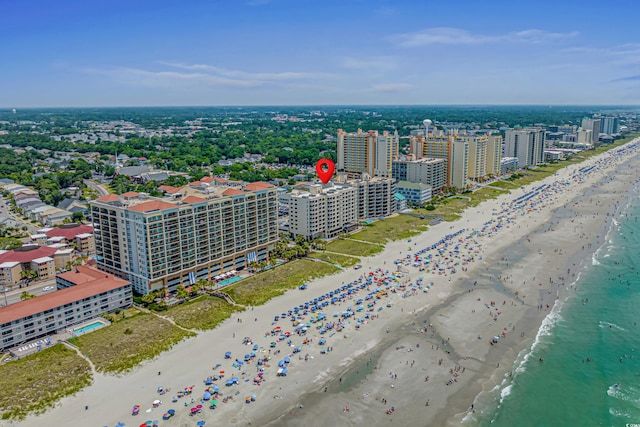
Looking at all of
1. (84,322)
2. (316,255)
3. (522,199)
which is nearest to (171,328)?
(84,322)

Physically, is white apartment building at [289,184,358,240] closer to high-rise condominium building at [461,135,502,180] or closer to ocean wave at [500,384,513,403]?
ocean wave at [500,384,513,403]

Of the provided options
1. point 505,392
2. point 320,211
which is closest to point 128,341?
point 505,392

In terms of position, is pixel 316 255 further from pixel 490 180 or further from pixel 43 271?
pixel 490 180

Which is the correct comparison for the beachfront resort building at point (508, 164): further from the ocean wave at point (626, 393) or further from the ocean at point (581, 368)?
the ocean wave at point (626, 393)

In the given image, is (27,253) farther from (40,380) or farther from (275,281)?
(275,281)

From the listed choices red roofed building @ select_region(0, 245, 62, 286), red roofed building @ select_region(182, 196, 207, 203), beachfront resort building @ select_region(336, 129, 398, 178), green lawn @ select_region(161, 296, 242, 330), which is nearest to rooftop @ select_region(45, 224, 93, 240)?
red roofed building @ select_region(0, 245, 62, 286)

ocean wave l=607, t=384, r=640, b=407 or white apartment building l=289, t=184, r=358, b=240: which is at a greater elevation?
white apartment building l=289, t=184, r=358, b=240

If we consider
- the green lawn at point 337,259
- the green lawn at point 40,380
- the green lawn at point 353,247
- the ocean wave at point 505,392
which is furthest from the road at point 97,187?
the ocean wave at point 505,392
